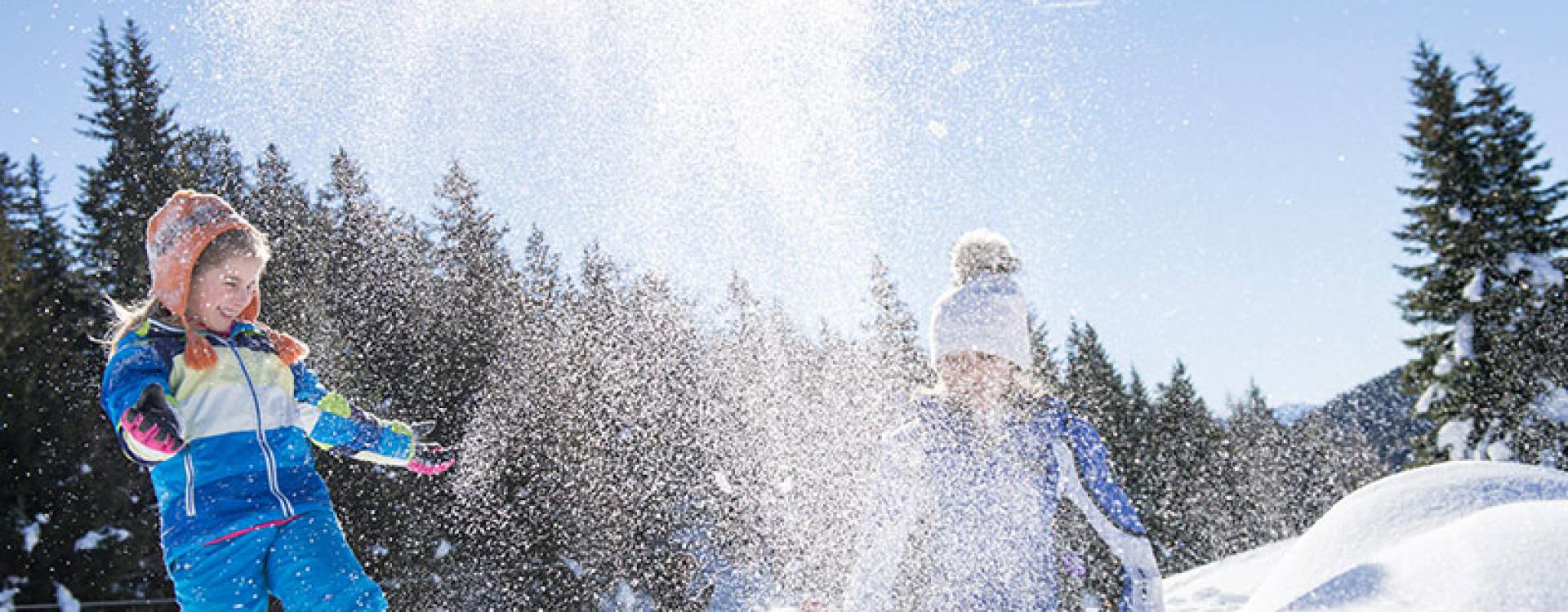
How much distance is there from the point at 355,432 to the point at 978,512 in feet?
7.75

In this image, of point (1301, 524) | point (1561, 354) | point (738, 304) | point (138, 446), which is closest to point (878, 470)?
point (138, 446)

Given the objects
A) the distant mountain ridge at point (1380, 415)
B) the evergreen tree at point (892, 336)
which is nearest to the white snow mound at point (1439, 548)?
the evergreen tree at point (892, 336)

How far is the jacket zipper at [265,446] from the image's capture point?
292cm

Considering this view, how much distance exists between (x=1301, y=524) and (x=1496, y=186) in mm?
43106

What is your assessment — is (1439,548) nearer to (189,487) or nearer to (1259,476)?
(189,487)

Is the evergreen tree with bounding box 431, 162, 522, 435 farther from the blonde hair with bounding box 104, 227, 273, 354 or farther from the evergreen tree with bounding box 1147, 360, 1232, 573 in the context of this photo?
the evergreen tree with bounding box 1147, 360, 1232, 573

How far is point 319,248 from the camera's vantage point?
24922mm

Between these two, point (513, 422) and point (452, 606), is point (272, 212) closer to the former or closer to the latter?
point (513, 422)

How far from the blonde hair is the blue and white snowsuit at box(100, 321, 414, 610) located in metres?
0.12

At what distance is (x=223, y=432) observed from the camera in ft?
9.43

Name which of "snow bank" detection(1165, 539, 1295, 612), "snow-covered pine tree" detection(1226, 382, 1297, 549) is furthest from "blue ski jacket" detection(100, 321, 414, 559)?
"snow-covered pine tree" detection(1226, 382, 1297, 549)

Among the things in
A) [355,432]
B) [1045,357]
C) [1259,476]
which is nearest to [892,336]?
[1045,357]

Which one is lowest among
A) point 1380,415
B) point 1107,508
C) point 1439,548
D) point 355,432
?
point 1439,548

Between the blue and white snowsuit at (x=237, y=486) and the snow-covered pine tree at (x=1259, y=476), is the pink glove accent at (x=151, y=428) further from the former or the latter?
the snow-covered pine tree at (x=1259, y=476)
